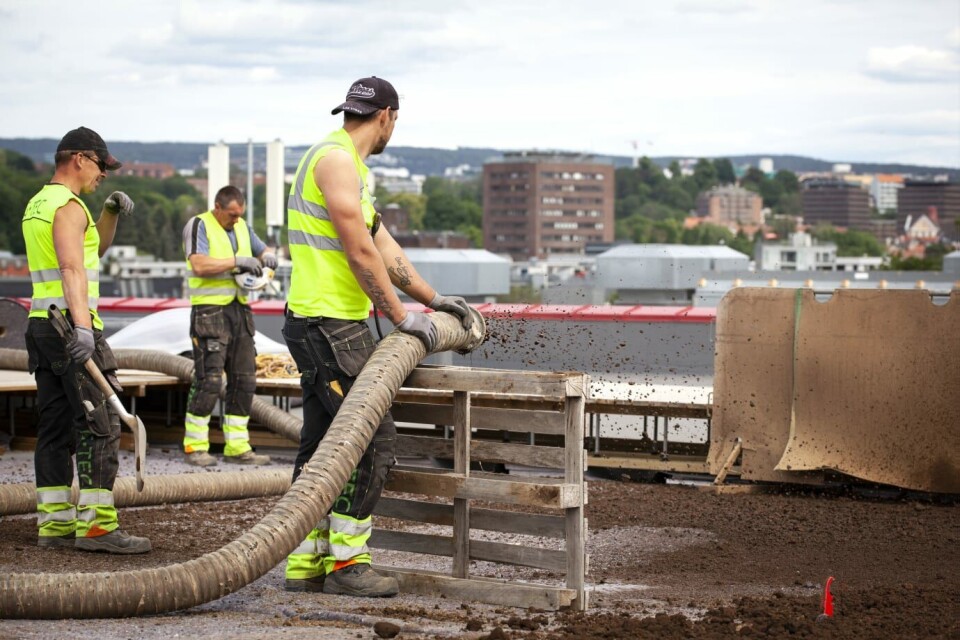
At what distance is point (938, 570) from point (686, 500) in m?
2.68

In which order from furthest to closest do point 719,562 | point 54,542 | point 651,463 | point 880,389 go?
1. point 651,463
2. point 880,389
3. point 719,562
4. point 54,542

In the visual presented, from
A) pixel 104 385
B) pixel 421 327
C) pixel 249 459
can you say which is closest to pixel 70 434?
pixel 104 385

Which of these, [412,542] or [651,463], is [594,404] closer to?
[651,463]

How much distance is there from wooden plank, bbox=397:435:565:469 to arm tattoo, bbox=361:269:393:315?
0.92 m

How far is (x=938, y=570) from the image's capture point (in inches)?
295

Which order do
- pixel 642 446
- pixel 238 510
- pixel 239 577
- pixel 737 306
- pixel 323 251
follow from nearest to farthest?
1. pixel 239 577
2. pixel 323 251
3. pixel 238 510
4. pixel 737 306
5. pixel 642 446

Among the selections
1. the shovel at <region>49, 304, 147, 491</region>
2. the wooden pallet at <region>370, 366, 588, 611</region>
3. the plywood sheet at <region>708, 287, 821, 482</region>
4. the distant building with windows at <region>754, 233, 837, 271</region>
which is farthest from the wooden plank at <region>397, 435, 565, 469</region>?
the distant building with windows at <region>754, 233, 837, 271</region>

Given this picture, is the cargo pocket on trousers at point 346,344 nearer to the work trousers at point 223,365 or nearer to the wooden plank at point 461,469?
the wooden plank at point 461,469

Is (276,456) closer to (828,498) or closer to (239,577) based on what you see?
(828,498)

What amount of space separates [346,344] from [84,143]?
219 cm

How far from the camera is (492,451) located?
655 centimetres

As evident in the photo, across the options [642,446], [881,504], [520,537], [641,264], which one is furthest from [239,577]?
[641,264]

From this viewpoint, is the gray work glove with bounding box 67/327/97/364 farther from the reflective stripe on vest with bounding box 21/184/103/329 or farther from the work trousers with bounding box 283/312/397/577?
the work trousers with bounding box 283/312/397/577

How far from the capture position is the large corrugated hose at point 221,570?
5.52m
